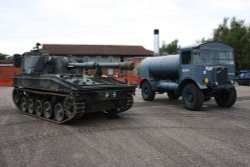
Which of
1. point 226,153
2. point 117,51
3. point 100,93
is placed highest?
point 117,51

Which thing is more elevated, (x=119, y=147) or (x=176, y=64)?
(x=176, y=64)

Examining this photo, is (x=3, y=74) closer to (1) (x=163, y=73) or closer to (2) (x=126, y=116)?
(1) (x=163, y=73)

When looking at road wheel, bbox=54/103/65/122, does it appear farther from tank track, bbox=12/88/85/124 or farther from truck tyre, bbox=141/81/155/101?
truck tyre, bbox=141/81/155/101

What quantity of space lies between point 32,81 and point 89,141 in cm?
471

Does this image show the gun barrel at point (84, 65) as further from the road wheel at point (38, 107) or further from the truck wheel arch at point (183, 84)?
the truck wheel arch at point (183, 84)

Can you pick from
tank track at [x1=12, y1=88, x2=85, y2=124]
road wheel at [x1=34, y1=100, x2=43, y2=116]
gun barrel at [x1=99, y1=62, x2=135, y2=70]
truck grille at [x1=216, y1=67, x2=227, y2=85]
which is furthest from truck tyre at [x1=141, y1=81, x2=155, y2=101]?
road wheel at [x1=34, y1=100, x2=43, y2=116]

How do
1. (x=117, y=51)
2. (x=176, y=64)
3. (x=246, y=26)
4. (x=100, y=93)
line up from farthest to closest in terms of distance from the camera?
(x=117, y=51) → (x=246, y=26) → (x=176, y=64) → (x=100, y=93)

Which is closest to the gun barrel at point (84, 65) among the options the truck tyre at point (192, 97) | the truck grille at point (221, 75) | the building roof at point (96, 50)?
the truck tyre at point (192, 97)

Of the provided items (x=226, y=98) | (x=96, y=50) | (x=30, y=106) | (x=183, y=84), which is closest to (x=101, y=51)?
(x=96, y=50)

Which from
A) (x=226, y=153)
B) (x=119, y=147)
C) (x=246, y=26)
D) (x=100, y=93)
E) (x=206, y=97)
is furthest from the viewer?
(x=246, y=26)

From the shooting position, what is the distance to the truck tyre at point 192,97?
12.1 metres

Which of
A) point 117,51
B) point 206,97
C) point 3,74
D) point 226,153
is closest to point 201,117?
point 206,97

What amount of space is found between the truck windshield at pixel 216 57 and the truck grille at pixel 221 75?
1.51ft

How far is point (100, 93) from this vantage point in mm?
9695
